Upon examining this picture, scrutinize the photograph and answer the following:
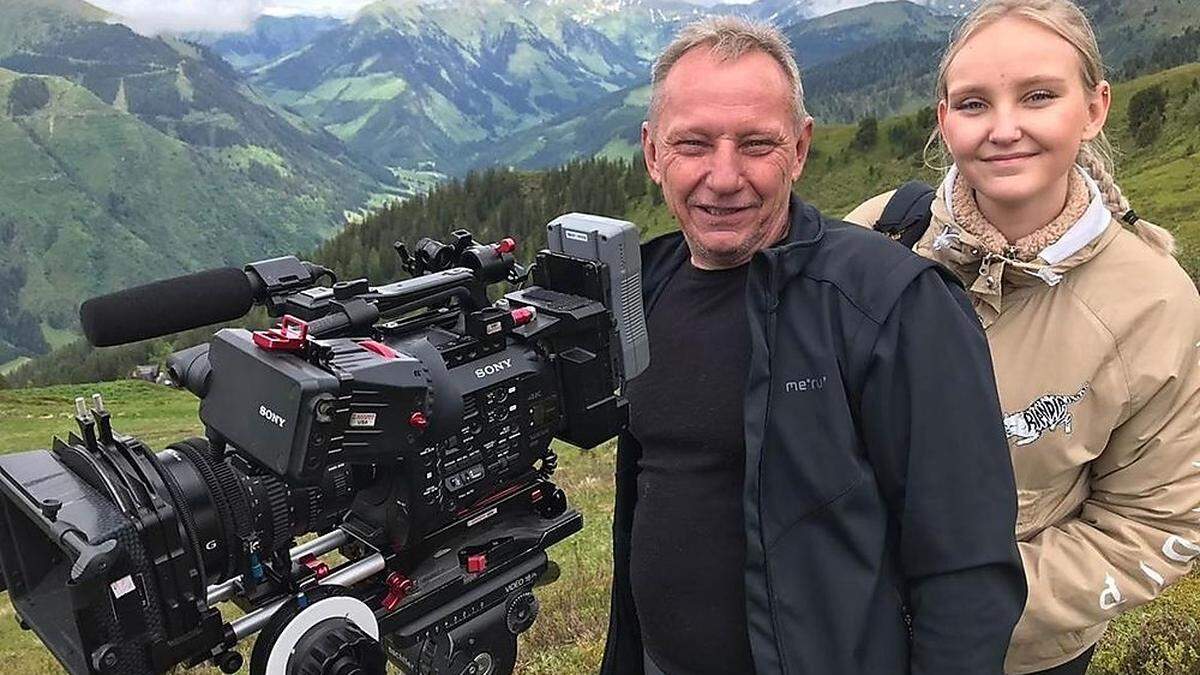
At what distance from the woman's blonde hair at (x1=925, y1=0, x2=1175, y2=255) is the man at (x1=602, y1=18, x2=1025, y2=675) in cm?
86

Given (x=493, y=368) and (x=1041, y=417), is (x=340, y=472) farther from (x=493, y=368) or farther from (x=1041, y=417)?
(x=1041, y=417)

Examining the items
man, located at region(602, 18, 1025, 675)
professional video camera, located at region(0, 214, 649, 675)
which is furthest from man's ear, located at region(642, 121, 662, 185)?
professional video camera, located at region(0, 214, 649, 675)

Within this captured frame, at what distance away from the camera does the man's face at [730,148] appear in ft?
12.3

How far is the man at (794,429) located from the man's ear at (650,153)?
14 mm

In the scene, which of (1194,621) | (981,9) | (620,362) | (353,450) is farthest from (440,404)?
(1194,621)

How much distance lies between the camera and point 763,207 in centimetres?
388

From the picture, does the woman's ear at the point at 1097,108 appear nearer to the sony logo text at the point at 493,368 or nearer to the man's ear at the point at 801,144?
the man's ear at the point at 801,144

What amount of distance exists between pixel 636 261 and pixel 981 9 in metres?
1.84

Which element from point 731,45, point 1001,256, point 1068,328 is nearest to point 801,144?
point 731,45

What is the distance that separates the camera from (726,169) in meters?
3.76

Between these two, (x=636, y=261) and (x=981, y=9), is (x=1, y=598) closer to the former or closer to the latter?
(x=636, y=261)

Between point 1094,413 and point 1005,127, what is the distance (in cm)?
117

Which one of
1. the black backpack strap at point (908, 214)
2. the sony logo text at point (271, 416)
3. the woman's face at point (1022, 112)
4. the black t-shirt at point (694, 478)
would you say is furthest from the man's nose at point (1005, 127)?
the sony logo text at point (271, 416)

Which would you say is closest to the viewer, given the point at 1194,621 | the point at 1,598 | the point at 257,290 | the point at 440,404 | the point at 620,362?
the point at 440,404
